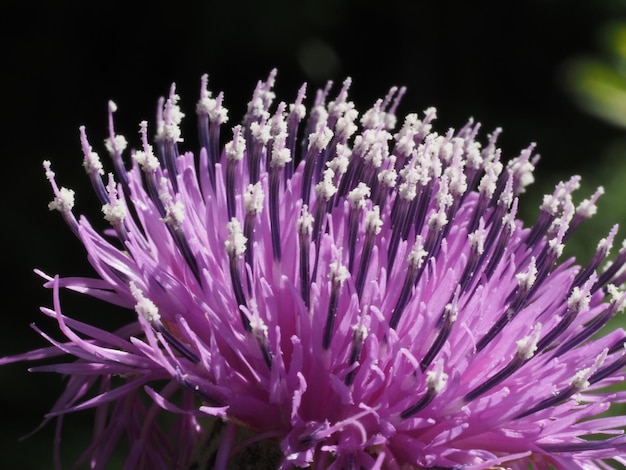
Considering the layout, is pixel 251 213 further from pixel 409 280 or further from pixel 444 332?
pixel 444 332

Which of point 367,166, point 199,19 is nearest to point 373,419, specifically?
point 367,166

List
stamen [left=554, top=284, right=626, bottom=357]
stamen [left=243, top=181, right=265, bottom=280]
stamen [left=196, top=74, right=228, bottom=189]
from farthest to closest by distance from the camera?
stamen [left=196, top=74, right=228, bottom=189], stamen [left=554, top=284, right=626, bottom=357], stamen [left=243, top=181, right=265, bottom=280]

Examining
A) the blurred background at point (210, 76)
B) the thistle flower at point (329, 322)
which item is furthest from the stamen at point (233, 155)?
the blurred background at point (210, 76)

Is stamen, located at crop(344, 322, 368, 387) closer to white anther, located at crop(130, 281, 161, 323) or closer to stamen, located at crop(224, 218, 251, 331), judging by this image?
stamen, located at crop(224, 218, 251, 331)

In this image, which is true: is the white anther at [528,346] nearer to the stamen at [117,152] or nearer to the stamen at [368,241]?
the stamen at [368,241]

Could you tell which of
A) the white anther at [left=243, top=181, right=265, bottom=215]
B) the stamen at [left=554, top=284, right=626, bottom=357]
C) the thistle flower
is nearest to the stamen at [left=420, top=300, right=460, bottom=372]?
the thistle flower

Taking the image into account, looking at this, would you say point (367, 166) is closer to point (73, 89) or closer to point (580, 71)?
point (580, 71)

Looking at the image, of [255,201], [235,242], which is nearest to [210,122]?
[255,201]
